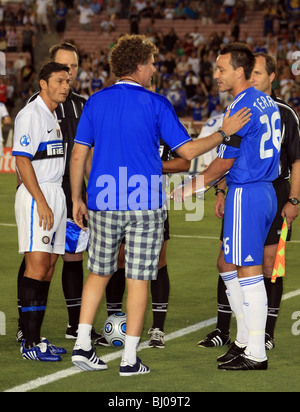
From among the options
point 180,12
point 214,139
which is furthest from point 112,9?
point 214,139

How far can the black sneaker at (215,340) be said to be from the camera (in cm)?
670

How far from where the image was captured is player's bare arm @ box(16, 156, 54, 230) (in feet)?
20.0

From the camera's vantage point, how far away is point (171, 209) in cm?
1521

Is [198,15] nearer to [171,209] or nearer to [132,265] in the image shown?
[171,209]

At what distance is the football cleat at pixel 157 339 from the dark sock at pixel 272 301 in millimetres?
820

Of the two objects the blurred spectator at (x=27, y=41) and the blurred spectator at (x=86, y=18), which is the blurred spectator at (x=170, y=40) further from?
the blurred spectator at (x=27, y=41)

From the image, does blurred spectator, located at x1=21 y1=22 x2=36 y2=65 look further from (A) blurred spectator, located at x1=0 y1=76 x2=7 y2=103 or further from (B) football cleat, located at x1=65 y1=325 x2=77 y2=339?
(B) football cleat, located at x1=65 y1=325 x2=77 y2=339

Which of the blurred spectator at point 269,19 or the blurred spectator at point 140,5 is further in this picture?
the blurred spectator at point 140,5

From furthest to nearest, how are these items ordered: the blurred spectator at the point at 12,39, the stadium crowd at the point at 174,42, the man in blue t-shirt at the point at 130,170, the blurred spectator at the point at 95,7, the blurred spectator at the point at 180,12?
the blurred spectator at the point at 95,7 → the blurred spectator at the point at 12,39 → the blurred spectator at the point at 180,12 → the stadium crowd at the point at 174,42 → the man in blue t-shirt at the point at 130,170

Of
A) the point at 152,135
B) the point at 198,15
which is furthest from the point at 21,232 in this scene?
the point at 198,15

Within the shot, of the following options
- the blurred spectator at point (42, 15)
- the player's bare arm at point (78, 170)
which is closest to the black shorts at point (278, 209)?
the player's bare arm at point (78, 170)

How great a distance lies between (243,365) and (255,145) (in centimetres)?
150

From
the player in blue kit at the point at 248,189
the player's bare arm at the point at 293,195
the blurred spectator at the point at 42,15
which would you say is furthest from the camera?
the blurred spectator at the point at 42,15
